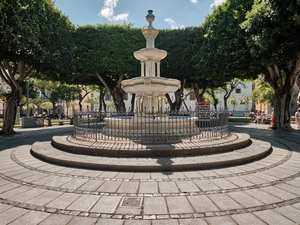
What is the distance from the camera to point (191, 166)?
547cm

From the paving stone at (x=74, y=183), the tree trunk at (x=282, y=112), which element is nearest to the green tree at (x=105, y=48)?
the tree trunk at (x=282, y=112)

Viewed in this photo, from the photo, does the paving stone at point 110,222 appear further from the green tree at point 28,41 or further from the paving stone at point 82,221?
the green tree at point 28,41

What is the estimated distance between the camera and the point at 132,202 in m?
3.65

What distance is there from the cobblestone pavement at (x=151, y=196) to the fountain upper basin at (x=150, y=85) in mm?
5469

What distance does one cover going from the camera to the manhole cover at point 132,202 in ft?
11.6

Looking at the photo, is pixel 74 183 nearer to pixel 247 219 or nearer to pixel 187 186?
pixel 187 186

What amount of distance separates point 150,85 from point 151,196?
6.62 meters

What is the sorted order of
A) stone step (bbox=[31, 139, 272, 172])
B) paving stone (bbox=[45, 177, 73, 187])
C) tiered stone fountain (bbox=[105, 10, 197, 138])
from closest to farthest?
1. paving stone (bbox=[45, 177, 73, 187])
2. stone step (bbox=[31, 139, 272, 172])
3. tiered stone fountain (bbox=[105, 10, 197, 138])

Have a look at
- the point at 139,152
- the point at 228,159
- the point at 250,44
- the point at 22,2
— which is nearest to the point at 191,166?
the point at 228,159

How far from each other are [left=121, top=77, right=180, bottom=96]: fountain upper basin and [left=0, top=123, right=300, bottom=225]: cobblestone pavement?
5.47 metres

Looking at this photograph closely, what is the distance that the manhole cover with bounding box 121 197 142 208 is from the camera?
139 inches

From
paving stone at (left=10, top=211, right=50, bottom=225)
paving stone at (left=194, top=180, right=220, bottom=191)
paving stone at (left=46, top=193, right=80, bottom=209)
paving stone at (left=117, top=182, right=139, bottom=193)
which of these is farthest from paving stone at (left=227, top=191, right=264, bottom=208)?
paving stone at (left=10, top=211, right=50, bottom=225)

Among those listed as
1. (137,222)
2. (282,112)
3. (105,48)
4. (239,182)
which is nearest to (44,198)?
(137,222)

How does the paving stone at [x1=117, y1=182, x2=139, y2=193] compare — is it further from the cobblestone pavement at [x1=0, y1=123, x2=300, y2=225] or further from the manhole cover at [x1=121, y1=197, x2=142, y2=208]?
the manhole cover at [x1=121, y1=197, x2=142, y2=208]
